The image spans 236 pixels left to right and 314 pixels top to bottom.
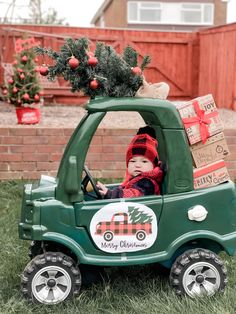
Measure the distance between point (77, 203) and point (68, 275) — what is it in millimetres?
414

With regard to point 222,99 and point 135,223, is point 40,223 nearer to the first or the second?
point 135,223

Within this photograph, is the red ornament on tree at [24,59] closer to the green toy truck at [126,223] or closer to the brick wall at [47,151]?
the brick wall at [47,151]

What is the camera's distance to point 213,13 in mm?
36594

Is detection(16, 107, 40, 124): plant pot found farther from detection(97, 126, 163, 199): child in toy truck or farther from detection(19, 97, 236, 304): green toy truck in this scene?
detection(19, 97, 236, 304): green toy truck

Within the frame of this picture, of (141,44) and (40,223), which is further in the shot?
(141,44)

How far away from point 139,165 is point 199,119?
488 millimetres

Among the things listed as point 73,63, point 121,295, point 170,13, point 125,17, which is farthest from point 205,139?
point 170,13

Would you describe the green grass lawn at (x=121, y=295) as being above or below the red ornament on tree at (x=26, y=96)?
below

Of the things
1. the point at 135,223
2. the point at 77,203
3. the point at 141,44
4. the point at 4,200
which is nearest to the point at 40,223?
the point at 77,203

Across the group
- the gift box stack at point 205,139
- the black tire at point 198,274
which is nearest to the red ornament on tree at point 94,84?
the gift box stack at point 205,139

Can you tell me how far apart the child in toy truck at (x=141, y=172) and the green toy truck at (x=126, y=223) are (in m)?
0.14

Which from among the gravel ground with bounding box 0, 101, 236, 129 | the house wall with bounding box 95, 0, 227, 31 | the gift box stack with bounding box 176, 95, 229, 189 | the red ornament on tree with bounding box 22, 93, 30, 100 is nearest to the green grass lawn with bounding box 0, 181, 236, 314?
the gift box stack with bounding box 176, 95, 229, 189

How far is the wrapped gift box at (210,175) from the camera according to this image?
3412 mm

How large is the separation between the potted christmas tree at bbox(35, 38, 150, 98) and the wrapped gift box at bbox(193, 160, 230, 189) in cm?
63
